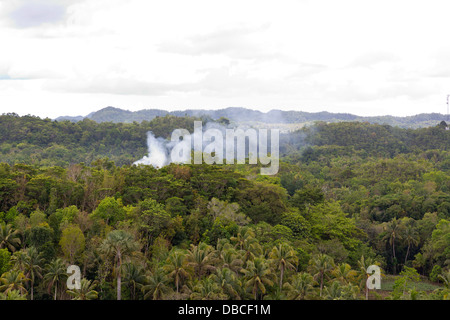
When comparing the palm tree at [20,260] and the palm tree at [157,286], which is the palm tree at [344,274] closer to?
the palm tree at [157,286]

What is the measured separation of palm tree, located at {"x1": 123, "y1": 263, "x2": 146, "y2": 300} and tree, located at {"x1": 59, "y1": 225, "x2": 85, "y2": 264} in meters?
5.16

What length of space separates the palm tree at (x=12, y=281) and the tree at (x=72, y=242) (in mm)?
4384

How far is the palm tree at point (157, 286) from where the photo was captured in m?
31.6

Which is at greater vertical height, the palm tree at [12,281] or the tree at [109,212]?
the tree at [109,212]

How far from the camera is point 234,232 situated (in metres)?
42.3

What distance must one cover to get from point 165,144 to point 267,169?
4580cm

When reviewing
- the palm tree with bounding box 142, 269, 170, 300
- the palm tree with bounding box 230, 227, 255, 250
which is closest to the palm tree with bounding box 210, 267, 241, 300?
the palm tree with bounding box 142, 269, 170, 300

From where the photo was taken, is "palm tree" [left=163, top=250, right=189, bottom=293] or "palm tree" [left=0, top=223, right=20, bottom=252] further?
"palm tree" [left=0, top=223, right=20, bottom=252]

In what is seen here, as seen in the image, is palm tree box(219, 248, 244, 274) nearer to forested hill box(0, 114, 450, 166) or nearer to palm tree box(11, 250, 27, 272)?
palm tree box(11, 250, 27, 272)

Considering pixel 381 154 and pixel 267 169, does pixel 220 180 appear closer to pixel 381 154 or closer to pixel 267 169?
pixel 267 169

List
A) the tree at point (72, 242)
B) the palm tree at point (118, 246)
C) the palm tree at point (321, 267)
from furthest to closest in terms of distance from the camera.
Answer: the palm tree at point (321, 267) → the tree at point (72, 242) → the palm tree at point (118, 246)

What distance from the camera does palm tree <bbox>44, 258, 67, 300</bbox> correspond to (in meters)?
32.5

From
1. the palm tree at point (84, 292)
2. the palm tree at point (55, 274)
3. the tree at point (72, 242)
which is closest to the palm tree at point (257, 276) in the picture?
the palm tree at point (84, 292)

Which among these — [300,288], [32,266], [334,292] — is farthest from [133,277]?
[334,292]
